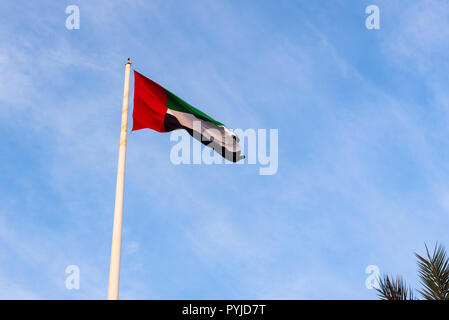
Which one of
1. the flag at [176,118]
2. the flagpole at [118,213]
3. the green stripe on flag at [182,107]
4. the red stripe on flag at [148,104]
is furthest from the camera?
the green stripe on flag at [182,107]

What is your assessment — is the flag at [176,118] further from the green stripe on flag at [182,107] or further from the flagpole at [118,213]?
the flagpole at [118,213]

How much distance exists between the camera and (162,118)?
17141 millimetres

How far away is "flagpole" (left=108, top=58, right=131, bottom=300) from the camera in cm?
1284

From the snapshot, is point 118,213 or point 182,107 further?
point 182,107

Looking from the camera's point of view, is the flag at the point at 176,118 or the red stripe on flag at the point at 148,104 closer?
the red stripe on flag at the point at 148,104

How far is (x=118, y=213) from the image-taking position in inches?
549

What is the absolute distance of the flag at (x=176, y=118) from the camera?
55.8 feet

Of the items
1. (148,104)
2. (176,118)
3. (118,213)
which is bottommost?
(118,213)

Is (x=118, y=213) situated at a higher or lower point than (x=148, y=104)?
lower

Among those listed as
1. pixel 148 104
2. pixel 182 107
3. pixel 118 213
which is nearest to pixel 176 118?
pixel 182 107

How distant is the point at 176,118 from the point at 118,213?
14.0 feet

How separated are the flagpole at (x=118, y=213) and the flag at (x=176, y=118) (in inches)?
37.1

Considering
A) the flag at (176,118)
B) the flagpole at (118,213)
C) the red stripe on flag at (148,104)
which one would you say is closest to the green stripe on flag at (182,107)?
the flag at (176,118)

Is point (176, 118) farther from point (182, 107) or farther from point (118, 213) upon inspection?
point (118, 213)
